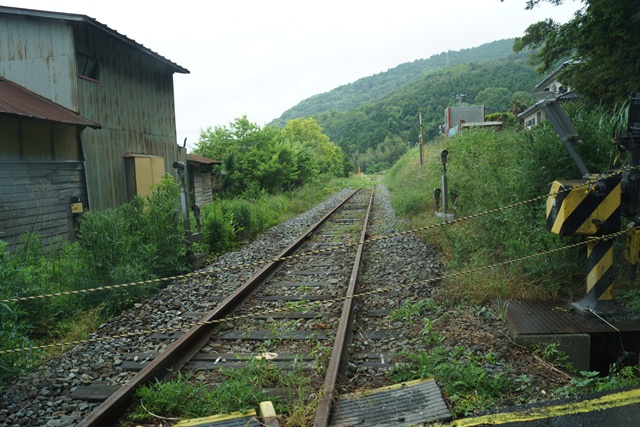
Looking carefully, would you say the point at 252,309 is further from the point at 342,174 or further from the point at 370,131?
the point at 370,131

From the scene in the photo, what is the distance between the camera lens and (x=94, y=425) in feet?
9.45

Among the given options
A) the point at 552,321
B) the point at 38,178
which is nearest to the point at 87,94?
the point at 38,178

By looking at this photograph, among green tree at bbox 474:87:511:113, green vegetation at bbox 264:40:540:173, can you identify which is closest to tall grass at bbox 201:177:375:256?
green vegetation at bbox 264:40:540:173

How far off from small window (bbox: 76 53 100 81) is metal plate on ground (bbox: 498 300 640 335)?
11428 millimetres

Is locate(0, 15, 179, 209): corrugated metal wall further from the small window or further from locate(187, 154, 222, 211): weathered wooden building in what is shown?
locate(187, 154, 222, 211): weathered wooden building

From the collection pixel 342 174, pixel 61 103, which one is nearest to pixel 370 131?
pixel 342 174

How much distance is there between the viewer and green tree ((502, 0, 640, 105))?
20.1 ft

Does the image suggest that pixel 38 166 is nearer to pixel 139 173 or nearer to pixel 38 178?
pixel 38 178

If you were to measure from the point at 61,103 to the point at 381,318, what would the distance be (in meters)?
9.99

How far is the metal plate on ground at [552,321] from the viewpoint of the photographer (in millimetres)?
3668

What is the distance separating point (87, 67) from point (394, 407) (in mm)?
12137

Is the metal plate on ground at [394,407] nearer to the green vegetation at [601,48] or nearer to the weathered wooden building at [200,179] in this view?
the green vegetation at [601,48]

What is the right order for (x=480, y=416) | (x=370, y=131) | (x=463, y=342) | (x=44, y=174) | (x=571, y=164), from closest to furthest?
(x=480, y=416), (x=463, y=342), (x=571, y=164), (x=44, y=174), (x=370, y=131)

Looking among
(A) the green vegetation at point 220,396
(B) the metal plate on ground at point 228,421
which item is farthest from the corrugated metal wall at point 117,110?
(B) the metal plate on ground at point 228,421
